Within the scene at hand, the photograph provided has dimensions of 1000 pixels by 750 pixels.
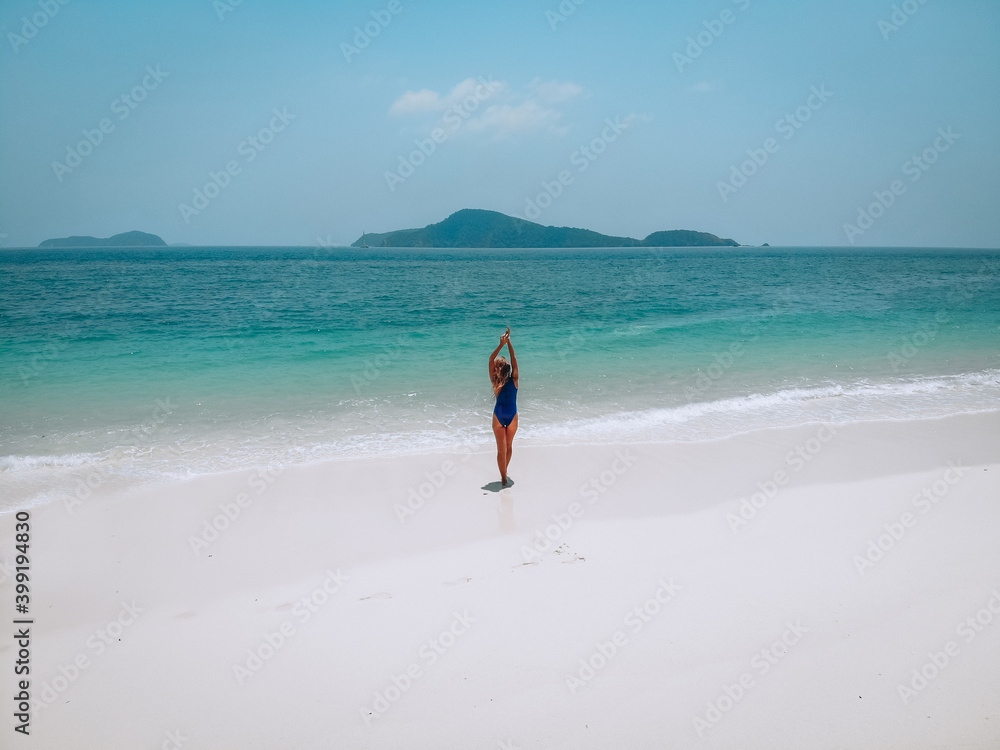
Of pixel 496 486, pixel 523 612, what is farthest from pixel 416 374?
pixel 523 612

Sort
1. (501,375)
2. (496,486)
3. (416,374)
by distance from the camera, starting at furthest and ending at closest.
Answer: (416,374) < (496,486) < (501,375)

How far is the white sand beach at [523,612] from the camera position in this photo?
344cm

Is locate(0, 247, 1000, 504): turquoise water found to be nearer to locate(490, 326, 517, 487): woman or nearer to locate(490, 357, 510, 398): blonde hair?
locate(490, 326, 517, 487): woman

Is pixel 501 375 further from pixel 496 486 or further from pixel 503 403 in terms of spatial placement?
pixel 496 486

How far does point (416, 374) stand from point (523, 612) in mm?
9684

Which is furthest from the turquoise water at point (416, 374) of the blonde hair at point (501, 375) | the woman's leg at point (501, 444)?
the blonde hair at point (501, 375)

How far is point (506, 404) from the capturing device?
6969 mm

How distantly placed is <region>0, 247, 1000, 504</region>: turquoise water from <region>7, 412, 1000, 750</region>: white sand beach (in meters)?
2.00

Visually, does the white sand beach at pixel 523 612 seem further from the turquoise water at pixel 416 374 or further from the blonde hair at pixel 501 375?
the turquoise water at pixel 416 374

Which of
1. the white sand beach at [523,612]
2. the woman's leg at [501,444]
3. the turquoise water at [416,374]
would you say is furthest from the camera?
the turquoise water at [416,374]

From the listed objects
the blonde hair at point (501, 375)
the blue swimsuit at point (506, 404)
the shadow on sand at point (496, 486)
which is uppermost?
the blonde hair at point (501, 375)

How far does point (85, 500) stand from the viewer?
6824 mm

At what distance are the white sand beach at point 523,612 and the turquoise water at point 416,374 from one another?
2004 mm

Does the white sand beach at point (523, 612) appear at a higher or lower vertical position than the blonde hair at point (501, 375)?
lower
